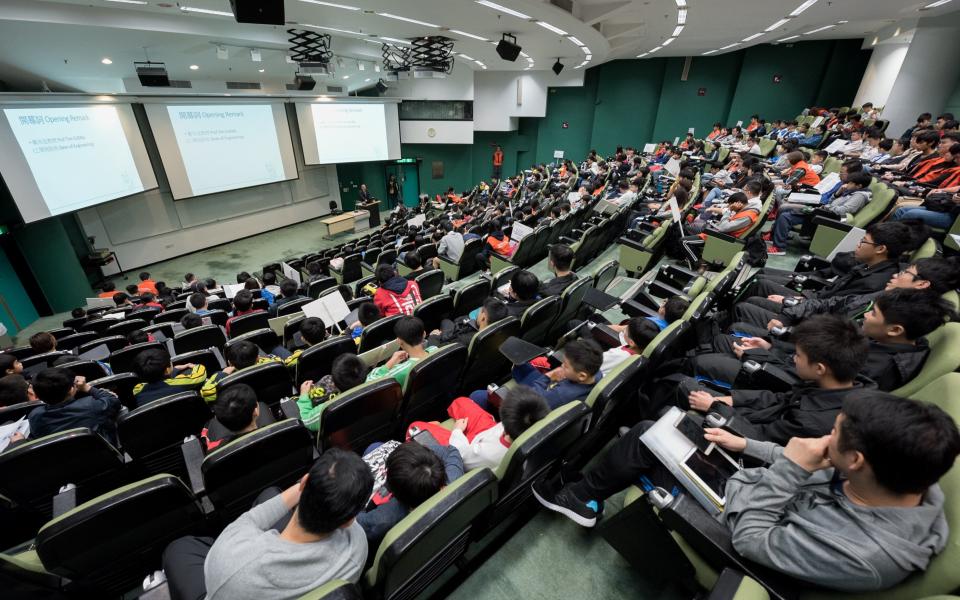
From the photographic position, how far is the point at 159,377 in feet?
9.14

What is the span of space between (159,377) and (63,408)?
1.64ft

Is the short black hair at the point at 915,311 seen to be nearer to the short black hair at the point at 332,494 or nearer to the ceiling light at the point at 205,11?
the short black hair at the point at 332,494

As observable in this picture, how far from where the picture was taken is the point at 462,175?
753 inches

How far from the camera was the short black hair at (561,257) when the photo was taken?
12.1 feet

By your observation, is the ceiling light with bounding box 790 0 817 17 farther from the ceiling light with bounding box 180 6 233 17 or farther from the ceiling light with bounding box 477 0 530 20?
the ceiling light with bounding box 180 6 233 17

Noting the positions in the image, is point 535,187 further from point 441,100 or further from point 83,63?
point 83,63

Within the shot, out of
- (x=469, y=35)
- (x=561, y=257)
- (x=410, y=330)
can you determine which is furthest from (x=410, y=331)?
(x=469, y=35)

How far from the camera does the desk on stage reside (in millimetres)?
12578

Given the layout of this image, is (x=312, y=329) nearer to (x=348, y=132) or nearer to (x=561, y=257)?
(x=561, y=257)

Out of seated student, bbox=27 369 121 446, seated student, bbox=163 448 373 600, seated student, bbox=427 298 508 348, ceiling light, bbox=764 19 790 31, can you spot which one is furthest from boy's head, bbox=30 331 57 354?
ceiling light, bbox=764 19 790 31

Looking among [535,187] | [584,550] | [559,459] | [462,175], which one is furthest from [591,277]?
[462,175]

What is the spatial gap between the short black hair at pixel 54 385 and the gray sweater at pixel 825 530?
3.77 meters

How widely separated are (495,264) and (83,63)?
29.2 ft

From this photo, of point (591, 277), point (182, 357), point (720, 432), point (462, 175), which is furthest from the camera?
point (462, 175)
